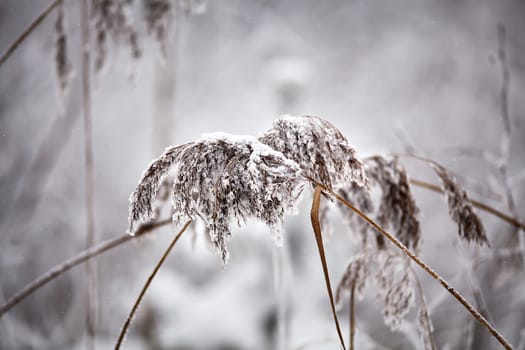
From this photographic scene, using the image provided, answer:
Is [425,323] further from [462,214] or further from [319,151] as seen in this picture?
[319,151]

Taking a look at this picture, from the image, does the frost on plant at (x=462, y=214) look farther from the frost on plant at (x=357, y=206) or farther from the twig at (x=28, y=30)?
the twig at (x=28, y=30)

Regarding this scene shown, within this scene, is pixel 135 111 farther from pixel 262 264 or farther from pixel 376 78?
pixel 376 78

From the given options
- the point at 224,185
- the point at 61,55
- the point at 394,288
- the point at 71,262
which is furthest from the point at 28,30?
the point at 394,288

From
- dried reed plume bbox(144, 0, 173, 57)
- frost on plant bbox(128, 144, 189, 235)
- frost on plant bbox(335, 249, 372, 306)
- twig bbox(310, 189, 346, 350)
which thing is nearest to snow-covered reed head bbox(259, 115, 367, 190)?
twig bbox(310, 189, 346, 350)

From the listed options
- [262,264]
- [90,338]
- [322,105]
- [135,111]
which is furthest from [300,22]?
[90,338]

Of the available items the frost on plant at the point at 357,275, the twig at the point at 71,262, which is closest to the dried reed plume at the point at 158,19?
the twig at the point at 71,262

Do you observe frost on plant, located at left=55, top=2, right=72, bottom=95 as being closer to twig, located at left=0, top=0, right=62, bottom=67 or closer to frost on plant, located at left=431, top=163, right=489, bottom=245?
twig, located at left=0, top=0, right=62, bottom=67
